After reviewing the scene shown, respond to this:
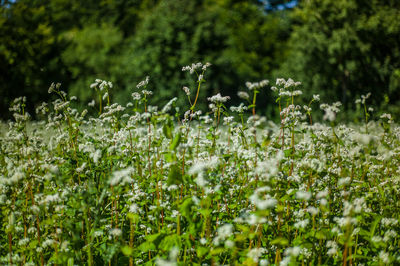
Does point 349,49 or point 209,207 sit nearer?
point 209,207

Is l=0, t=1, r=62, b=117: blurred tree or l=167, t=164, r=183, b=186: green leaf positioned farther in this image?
l=0, t=1, r=62, b=117: blurred tree

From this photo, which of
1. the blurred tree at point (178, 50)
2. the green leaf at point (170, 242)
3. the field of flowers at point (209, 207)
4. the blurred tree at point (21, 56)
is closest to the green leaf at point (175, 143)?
the field of flowers at point (209, 207)

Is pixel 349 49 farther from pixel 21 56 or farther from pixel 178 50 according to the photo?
pixel 21 56

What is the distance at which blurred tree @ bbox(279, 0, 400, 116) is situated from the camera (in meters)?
15.5

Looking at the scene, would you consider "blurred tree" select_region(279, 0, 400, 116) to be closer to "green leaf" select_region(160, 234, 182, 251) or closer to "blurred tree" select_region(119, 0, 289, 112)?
"blurred tree" select_region(119, 0, 289, 112)

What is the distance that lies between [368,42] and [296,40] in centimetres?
455

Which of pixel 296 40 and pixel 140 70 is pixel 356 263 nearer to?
pixel 140 70

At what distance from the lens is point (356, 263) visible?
2.42 metres

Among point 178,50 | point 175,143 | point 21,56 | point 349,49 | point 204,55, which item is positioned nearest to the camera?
point 175,143

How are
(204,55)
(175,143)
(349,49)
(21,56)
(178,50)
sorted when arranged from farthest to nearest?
1. (349,49)
2. (204,55)
3. (178,50)
4. (21,56)
5. (175,143)

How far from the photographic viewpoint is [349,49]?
16.6 m

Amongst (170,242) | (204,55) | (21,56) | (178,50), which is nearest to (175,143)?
(170,242)

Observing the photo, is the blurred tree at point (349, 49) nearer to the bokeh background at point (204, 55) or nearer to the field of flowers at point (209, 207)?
the bokeh background at point (204, 55)

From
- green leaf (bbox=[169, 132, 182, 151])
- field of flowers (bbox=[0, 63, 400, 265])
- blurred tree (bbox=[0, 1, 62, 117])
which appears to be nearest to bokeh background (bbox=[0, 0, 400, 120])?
blurred tree (bbox=[0, 1, 62, 117])
